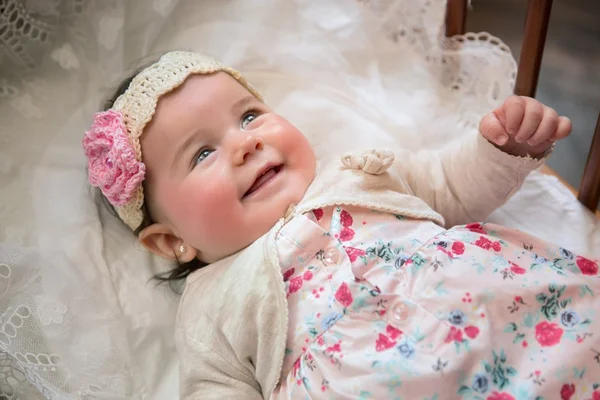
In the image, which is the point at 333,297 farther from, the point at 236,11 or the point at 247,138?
the point at 236,11

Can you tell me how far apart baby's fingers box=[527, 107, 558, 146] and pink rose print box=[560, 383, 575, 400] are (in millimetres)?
330

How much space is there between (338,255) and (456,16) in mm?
584

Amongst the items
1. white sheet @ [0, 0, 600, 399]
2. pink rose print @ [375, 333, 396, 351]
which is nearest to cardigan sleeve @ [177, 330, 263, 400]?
white sheet @ [0, 0, 600, 399]

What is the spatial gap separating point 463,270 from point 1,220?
2.39ft

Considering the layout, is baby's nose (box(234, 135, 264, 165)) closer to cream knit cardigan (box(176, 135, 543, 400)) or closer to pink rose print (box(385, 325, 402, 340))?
cream knit cardigan (box(176, 135, 543, 400))

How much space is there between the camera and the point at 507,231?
0.89m

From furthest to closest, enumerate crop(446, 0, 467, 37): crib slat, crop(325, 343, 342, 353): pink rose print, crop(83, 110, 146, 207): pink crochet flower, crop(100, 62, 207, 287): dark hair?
crop(446, 0, 467, 37): crib slat < crop(100, 62, 207, 287): dark hair < crop(83, 110, 146, 207): pink crochet flower < crop(325, 343, 342, 353): pink rose print

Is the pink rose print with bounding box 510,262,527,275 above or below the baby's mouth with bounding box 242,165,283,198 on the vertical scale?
below

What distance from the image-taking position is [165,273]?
1.07m

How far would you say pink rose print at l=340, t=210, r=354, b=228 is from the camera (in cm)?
90

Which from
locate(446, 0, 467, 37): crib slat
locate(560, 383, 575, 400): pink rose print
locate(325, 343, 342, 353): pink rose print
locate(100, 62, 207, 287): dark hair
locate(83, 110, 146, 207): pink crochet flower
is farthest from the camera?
locate(446, 0, 467, 37): crib slat

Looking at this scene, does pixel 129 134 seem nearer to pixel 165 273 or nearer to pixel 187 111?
pixel 187 111

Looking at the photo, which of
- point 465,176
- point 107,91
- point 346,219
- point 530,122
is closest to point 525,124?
point 530,122

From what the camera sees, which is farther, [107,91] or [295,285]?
[107,91]
